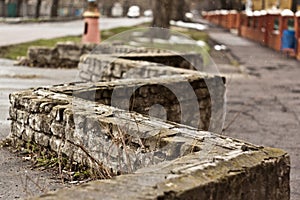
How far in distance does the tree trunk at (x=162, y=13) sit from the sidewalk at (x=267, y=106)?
126 inches

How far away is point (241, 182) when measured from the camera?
4.21 m

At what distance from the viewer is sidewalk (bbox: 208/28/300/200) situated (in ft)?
31.4

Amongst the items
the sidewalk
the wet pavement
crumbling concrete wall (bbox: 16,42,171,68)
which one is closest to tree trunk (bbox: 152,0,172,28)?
the wet pavement

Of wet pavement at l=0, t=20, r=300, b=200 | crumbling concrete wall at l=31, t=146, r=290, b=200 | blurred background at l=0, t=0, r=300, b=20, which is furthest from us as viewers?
blurred background at l=0, t=0, r=300, b=20

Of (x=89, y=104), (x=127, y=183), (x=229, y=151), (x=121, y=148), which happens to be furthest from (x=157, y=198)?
(x=89, y=104)

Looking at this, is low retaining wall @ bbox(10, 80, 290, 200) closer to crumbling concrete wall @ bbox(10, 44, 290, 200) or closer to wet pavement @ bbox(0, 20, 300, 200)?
crumbling concrete wall @ bbox(10, 44, 290, 200)

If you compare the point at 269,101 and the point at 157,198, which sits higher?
the point at 157,198

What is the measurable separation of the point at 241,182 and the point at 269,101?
9.87 m

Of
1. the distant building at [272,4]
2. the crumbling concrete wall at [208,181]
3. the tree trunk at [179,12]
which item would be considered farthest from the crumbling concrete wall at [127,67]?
the distant building at [272,4]

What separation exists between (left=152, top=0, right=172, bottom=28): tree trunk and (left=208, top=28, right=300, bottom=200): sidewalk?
3208mm

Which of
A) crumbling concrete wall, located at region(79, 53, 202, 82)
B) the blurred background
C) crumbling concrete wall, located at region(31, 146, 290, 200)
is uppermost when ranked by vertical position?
crumbling concrete wall, located at region(31, 146, 290, 200)

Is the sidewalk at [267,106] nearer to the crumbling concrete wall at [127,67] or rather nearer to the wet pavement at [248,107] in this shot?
the wet pavement at [248,107]

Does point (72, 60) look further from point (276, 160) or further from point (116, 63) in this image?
point (276, 160)

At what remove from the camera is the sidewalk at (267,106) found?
9.59 meters
